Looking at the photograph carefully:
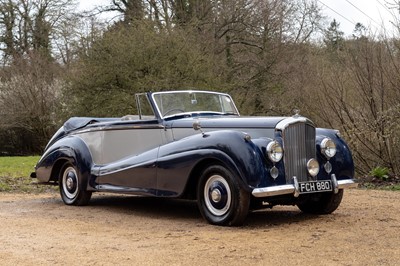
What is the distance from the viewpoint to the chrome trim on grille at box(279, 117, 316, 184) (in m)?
6.68

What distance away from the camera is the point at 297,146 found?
6848 mm

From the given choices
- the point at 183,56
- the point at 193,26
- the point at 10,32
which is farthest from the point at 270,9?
the point at 10,32

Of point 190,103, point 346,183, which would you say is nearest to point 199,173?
point 190,103

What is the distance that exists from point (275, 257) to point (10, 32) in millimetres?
33683

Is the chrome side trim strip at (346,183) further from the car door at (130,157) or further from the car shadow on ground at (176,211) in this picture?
the car door at (130,157)

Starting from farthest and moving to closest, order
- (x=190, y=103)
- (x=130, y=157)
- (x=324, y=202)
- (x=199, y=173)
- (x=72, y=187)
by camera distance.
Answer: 1. (x=72, y=187)
2. (x=190, y=103)
3. (x=130, y=157)
4. (x=324, y=202)
5. (x=199, y=173)

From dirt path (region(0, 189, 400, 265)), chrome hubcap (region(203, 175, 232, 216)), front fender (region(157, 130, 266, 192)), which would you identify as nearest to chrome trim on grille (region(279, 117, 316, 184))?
front fender (region(157, 130, 266, 192))

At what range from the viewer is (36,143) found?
1194 inches

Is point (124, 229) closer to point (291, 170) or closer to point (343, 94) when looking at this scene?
point (291, 170)

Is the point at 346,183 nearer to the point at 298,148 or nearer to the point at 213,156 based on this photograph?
the point at 298,148

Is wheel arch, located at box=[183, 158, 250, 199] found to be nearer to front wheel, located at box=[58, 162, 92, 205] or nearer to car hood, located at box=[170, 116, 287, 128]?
car hood, located at box=[170, 116, 287, 128]

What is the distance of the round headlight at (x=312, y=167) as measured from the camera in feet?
22.4

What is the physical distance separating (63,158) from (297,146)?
4122 millimetres

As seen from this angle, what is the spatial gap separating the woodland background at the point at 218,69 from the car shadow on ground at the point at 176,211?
5.13 metres
